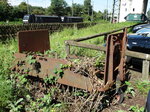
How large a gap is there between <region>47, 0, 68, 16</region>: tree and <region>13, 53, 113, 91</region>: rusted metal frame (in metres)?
74.1

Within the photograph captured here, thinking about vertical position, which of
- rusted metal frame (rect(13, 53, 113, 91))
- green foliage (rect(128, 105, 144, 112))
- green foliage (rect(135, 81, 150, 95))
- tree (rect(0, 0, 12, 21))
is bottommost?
green foliage (rect(128, 105, 144, 112))

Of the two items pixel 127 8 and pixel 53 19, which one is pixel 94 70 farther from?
pixel 127 8

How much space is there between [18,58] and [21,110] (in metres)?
1.02

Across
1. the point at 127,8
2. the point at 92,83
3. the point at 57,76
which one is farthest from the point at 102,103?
the point at 127,8

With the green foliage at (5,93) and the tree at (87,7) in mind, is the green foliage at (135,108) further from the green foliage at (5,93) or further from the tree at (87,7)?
the tree at (87,7)

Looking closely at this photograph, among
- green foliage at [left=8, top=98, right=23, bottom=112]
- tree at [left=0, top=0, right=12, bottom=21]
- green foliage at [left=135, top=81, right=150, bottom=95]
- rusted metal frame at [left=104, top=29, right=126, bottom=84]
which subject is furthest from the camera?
tree at [left=0, top=0, right=12, bottom=21]

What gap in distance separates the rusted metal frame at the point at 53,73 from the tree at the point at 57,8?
74.1 metres

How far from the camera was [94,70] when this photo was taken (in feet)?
9.09

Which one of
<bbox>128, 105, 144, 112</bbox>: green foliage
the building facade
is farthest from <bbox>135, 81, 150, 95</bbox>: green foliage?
the building facade

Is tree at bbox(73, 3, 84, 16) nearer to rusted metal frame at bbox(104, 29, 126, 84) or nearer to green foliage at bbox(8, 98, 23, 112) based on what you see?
rusted metal frame at bbox(104, 29, 126, 84)

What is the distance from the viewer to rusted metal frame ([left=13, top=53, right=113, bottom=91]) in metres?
2.66

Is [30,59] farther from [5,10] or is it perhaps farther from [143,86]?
[5,10]

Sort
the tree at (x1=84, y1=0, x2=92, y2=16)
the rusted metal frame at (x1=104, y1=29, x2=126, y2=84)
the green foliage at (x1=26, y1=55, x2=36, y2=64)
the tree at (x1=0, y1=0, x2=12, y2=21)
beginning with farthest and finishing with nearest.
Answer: the tree at (x1=84, y1=0, x2=92, y2=16) → the tree at (x1=0, y1=0, x2=12, y2=21) → the green foliage at (x1=26, y1=55, x2=36, y2=64) → the rusted metal frame at (x1=104, y1=29, x2=126, y2=84)

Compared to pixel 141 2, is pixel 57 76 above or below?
below
